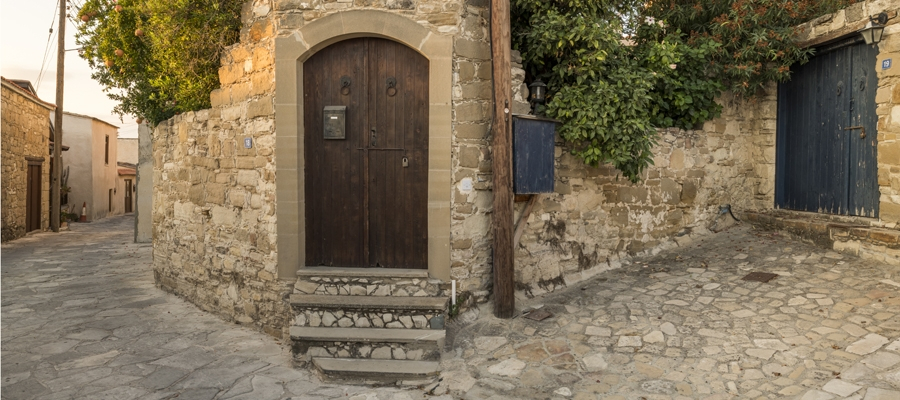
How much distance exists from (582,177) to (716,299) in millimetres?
1868

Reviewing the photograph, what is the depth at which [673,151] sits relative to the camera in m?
6.78

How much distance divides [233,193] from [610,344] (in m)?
4.09

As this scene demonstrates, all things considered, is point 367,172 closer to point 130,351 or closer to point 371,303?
point 371,303

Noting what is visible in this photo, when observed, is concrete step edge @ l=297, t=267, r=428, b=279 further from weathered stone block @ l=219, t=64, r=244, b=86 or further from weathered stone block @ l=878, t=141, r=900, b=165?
weathered stone block @ l=878, t=141, r=900, b=165

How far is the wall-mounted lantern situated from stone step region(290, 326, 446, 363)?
5.41 meters

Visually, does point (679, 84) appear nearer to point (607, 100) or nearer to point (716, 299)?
point (607, 100)

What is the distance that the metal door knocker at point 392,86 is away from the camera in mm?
5098

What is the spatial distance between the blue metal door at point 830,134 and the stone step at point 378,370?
5173mm

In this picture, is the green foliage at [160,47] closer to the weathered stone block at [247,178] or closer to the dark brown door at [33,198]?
the weathered stone block at [247,178]

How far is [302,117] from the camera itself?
515 cm

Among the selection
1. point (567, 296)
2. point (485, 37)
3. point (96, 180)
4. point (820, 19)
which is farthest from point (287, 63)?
point (96, 180)

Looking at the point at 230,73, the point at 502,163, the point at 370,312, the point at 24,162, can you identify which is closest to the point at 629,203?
the point at 502,163

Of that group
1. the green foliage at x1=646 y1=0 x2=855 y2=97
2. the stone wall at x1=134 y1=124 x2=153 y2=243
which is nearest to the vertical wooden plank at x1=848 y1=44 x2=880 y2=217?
the green foliage at x1=646 y1=0 x2=855 y2=97

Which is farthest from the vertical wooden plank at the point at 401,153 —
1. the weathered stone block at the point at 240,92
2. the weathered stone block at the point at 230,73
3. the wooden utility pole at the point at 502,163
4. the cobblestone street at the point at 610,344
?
the weathered stone block at the point at 230,73
